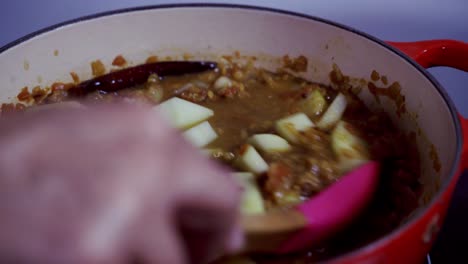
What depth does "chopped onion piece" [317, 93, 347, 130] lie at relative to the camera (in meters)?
1.30

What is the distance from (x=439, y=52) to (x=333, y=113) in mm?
273

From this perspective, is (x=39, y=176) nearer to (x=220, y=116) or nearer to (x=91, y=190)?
(x=91, y=190)

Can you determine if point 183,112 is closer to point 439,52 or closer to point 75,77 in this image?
point 75,77

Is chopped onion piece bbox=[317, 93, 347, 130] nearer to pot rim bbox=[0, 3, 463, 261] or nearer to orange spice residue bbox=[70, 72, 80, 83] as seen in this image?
pot rim bbox=[0, 3, 463, 261]

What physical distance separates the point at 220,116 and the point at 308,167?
29 centimetres

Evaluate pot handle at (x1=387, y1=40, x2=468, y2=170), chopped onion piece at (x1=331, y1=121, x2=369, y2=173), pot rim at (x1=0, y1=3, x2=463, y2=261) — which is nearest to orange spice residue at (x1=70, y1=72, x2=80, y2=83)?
pot rim at (x1=0, y1=3, x2=463, y2=261)

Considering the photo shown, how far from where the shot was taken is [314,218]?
3.06 ft

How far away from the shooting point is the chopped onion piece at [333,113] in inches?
51.4

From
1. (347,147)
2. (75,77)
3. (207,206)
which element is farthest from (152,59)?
(207,206)

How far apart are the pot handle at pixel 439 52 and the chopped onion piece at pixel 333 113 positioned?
19 cm

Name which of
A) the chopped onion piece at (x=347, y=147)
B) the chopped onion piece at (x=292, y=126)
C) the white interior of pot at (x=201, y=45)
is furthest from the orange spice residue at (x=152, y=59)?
the chopped onion piece at (x=347, y=147)

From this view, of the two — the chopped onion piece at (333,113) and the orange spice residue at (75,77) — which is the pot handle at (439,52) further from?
the orange spice residue at (75,77)

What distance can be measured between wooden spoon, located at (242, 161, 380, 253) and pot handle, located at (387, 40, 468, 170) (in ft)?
0.89

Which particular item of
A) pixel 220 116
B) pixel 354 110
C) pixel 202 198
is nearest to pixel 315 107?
pixel 354 110
